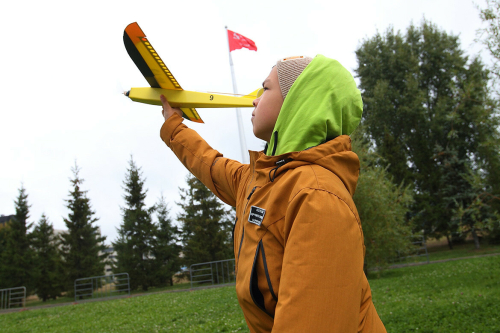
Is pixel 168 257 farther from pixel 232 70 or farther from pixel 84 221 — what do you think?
pixel 232 70

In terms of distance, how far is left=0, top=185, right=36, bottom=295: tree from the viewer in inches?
968

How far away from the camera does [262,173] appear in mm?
1280

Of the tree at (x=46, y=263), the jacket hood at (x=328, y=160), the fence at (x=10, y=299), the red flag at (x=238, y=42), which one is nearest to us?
the jacket hood at (x=328, y=160)

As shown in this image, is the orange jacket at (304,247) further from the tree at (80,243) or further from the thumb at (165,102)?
the tree at (80,243)

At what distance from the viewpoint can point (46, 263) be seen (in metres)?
25.1

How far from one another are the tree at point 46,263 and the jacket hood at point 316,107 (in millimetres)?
27118

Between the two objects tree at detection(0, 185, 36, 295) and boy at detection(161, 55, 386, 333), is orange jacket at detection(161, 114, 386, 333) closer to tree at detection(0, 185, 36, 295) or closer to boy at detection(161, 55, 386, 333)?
boy at detection(161, 55, 386, 333)

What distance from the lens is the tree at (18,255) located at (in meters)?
24.6

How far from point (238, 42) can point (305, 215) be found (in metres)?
15.0

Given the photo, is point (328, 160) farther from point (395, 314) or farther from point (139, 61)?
point (395, 314)

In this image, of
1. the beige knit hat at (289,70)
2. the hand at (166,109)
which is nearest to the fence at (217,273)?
the hand at (166,109)

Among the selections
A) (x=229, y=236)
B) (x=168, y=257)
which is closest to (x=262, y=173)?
(x=229, y=236)

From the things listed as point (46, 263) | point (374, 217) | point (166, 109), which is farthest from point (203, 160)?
point (46, 263)

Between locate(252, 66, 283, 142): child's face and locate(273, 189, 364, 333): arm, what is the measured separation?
1.70 ft
